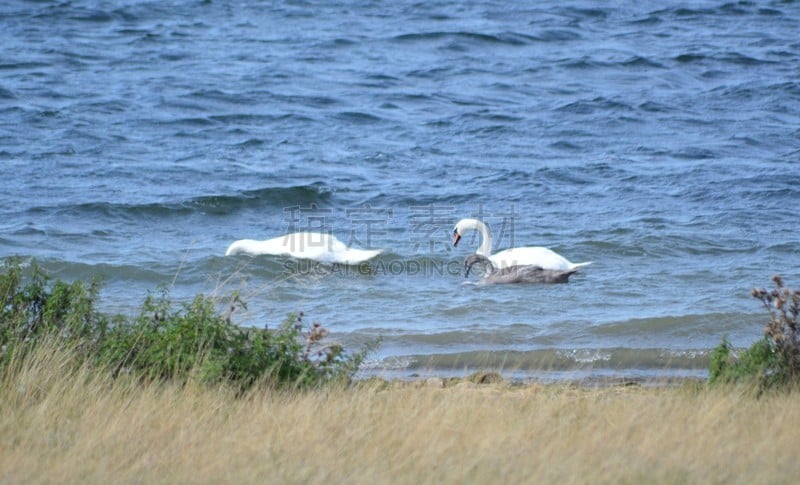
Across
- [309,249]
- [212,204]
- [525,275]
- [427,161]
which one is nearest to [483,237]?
[525,275]

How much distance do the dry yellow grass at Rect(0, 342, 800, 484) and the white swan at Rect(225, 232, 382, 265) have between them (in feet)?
17.7

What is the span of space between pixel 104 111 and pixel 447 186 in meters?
6.92

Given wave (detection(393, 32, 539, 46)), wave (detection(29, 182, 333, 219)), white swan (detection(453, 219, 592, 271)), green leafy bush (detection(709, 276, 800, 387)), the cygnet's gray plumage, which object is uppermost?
wave (detection(393, 32, 539, 46))

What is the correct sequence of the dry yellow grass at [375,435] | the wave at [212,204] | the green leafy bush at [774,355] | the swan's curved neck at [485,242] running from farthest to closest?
the wave at [212,204]
the swan's curved neck at [485,242]
the green leafy bush at [774,355]
the dry yellow grass at [375,435]

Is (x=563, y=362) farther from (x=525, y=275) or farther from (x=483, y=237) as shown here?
(x=483, y=237)

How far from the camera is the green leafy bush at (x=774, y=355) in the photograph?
5.54 m

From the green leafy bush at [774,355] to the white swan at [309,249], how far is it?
17.5ft

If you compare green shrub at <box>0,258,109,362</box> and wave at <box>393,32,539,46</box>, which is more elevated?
wave at <box>393,32,539,46</box>

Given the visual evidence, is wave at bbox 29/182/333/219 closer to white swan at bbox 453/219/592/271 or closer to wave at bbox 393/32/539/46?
white swan at bbox 453/219/592/271

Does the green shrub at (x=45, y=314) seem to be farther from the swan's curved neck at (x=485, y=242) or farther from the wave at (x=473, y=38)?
the wave at (x=473, y=38)

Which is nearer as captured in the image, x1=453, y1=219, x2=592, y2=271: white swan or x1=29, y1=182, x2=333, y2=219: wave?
x1=453, y1=219, x2=592, y2=271: white swan

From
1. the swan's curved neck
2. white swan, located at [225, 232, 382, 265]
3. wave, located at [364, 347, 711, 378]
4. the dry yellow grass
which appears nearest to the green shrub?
the dry yellow grass

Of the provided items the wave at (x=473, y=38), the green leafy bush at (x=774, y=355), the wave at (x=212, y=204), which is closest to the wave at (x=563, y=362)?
the green leafy bush at (x=774, y=355)

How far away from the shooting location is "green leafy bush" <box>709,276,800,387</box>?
554cm
